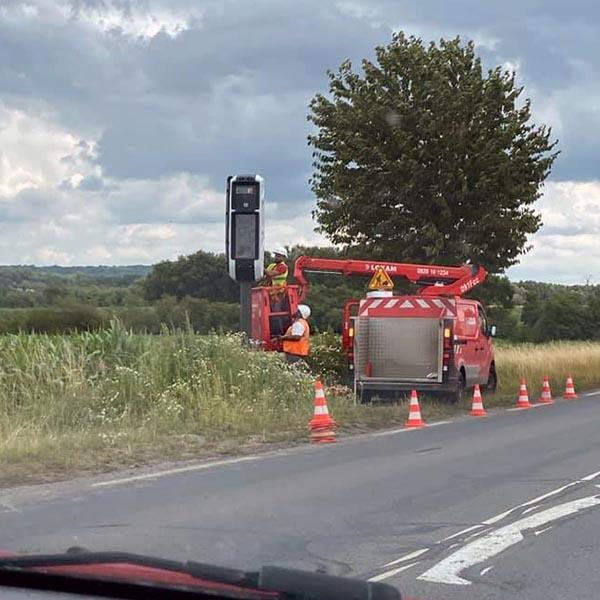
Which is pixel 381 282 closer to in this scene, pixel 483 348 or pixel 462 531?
pixel 483 348

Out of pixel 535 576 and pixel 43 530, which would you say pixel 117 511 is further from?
pixel 535 576

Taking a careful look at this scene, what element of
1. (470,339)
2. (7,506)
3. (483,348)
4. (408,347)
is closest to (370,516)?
(7,506)

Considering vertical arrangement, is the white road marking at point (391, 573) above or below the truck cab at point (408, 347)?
below

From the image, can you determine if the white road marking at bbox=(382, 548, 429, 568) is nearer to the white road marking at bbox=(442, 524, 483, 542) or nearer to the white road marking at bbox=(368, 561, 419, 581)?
the white road marking at bbox=(368, 561, 419, 581)

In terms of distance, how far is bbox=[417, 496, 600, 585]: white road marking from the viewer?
22.5 feet

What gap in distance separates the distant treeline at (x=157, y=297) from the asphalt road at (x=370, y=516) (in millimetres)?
7827

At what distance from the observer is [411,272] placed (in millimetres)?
24172

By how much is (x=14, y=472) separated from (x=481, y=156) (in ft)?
66.4

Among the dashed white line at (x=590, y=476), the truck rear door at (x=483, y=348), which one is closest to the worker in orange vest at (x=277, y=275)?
the truck rear door at (x=483, y=348)

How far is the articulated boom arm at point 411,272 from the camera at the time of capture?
23.4 metres

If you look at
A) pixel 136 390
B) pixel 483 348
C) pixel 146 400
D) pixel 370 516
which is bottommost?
pixel 370 516

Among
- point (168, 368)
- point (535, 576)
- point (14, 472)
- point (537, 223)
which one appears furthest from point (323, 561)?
point (537, 223)

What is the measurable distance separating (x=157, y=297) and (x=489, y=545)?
2971 cm

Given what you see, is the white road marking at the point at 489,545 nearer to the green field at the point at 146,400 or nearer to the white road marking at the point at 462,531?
the white road marking at the point at 462,531
